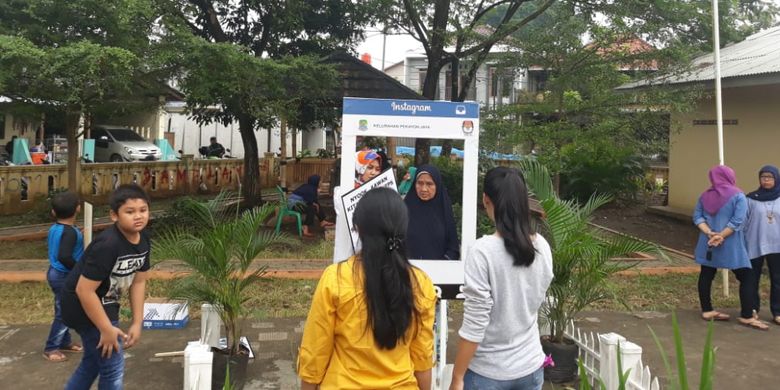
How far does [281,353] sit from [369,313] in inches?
127

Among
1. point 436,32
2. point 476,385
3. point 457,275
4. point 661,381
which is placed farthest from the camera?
point 436,32

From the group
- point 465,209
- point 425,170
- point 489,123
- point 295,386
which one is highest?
point 489,123

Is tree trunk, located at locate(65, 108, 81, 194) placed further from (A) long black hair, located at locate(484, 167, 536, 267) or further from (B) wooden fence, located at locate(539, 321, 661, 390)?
(A) long black hair, located at locate(484, 167, 536, 267)

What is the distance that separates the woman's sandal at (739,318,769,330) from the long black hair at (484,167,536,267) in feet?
15.0

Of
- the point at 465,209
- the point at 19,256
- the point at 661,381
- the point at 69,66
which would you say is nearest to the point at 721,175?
the point at 661,381

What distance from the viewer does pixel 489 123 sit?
29.4 ft

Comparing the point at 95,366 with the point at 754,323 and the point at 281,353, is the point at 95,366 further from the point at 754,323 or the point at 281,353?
the point at 754,323

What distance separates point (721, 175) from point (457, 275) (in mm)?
3168

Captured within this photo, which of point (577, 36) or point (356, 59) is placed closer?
point (577, 36)

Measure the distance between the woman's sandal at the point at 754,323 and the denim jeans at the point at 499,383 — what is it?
4.41 metres

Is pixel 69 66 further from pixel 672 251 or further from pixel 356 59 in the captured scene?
pixel 672 251

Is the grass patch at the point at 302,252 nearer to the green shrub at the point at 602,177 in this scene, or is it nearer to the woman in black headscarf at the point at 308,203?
the woman in black headscarf at the point at 308,203

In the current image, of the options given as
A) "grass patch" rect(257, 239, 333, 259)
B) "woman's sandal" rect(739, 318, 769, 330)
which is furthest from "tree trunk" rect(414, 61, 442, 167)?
"woman's sandal" rect(739, 318, 769, 330)

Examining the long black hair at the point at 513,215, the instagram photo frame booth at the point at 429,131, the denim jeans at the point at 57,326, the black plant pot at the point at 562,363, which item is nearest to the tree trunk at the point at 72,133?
the denim jeans at the point at 57,326
